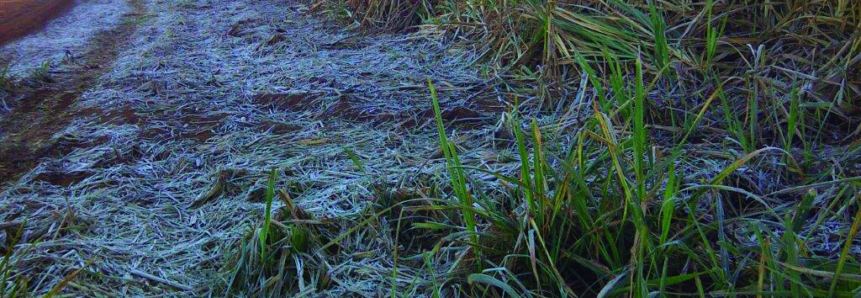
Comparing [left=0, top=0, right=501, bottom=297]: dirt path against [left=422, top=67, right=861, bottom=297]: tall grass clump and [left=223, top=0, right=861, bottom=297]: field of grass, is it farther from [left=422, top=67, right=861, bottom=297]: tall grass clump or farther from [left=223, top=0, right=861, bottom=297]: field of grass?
[left=422, top=67, right=861, bottom=297]: tall grass clump

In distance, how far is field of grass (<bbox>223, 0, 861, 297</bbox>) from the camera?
138 cm

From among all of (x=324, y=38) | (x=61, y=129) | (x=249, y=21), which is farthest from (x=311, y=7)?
(x=61, y=129)

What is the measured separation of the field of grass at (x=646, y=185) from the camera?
1380 mm

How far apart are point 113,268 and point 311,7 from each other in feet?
11.7

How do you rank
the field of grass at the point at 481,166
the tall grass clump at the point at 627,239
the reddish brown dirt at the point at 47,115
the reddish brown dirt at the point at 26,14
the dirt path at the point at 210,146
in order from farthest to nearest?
the reddish brown dirt at the point at 26,14 < the reddish brown dirt at the point at 47,115 < the dirt path at the point at 210,146 < the field of grass at the point at 481,166 < the tall grass clump at the point at 627,239

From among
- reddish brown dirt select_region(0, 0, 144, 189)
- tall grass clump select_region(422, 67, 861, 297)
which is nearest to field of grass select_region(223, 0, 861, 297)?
tall grass clump select_region(422, 67, 861, 297)

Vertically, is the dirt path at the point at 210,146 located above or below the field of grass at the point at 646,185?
below

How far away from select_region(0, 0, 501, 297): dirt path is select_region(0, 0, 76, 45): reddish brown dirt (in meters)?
0.88

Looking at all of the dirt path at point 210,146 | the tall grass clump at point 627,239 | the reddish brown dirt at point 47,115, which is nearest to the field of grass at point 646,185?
the tall grass clump at point 627,239

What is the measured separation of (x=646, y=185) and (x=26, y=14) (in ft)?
15.7

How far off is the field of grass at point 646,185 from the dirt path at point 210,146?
11 cm

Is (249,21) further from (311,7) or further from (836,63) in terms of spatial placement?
(836,63)

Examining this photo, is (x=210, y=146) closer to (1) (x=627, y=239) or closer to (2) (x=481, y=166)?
(2) (x=481, y=166)

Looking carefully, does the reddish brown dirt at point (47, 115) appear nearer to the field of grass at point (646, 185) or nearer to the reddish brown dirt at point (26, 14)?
the reddish brown dirt at point (26, 14)
